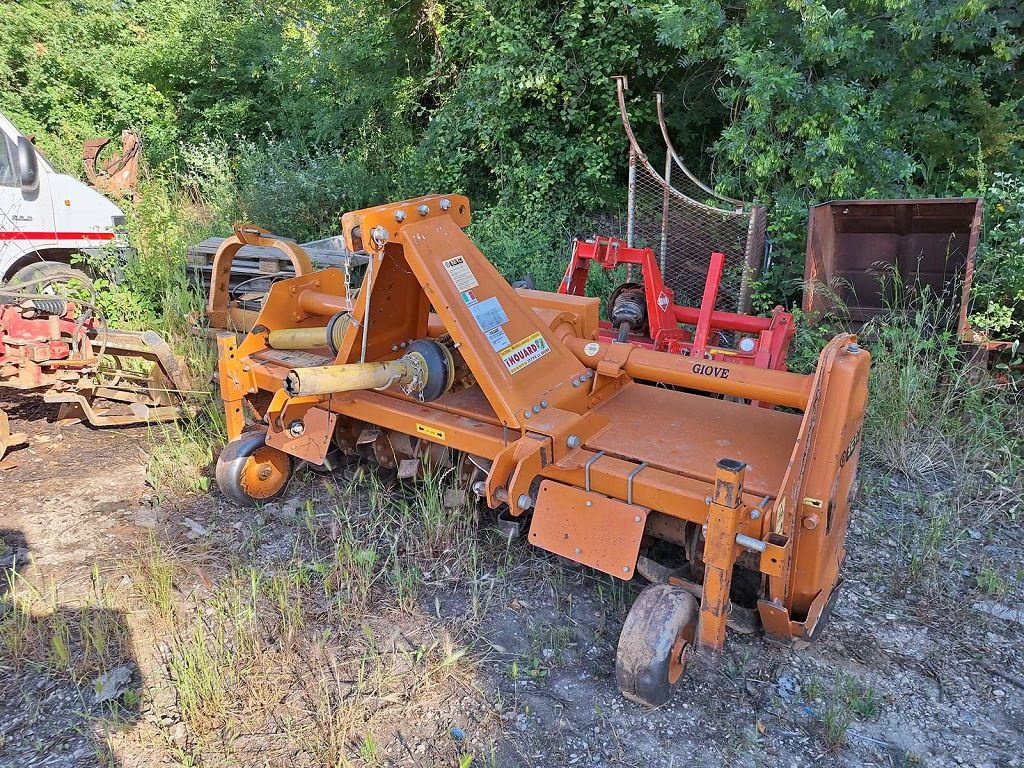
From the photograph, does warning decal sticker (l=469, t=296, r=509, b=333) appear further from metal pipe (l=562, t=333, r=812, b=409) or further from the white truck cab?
the white truck cab

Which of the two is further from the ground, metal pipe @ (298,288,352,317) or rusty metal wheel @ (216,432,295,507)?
metal pipe @ (298,288,352,317)

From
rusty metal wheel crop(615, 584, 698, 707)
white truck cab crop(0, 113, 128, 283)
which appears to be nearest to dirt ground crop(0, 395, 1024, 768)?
rusty metal wheel crop(615, 584, 698, 707)

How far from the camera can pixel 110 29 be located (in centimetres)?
1338

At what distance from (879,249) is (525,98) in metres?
5.05

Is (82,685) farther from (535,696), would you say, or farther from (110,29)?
(110,29)

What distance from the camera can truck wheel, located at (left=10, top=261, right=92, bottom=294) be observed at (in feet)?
18.9

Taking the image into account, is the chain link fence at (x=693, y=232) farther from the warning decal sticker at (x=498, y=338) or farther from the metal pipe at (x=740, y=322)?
the warning decal sticker at (x=498, y=338)

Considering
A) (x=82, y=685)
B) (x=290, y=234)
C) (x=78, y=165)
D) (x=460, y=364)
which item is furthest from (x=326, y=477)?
(x=78, y=165)

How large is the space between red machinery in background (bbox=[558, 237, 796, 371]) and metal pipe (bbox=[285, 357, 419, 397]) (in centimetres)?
178

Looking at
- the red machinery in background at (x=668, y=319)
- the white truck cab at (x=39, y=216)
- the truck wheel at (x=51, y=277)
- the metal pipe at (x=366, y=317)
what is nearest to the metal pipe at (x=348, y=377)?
the metal pipe at (x=366, y=317)

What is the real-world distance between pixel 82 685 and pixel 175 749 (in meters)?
0.60

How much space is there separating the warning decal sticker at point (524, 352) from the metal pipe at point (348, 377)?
46 cm

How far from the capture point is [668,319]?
498 centimetres

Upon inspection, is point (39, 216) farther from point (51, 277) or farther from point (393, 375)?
point (393, 375)
